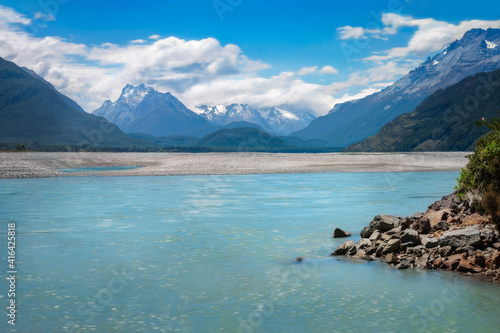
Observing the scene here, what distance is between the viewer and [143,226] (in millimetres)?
27922

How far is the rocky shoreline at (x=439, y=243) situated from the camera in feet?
54.8

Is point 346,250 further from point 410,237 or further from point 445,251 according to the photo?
point 445,251

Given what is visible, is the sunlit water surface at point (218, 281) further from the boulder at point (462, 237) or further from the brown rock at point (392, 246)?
the boulder at point (462, 237)

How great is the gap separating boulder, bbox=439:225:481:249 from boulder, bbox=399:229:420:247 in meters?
0.89

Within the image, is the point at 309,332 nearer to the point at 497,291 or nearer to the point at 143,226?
the point at 497,291

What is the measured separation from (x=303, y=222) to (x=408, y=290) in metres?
13.6

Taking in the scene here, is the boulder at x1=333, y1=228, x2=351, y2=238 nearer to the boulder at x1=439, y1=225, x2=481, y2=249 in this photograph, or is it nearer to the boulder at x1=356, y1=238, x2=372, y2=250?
the boulder at x1=356, y1=238, x2=372, y2=250

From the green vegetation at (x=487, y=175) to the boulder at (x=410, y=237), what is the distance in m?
2.78

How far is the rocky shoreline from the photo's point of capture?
16703 millimetres

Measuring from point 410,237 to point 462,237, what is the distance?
6.04 ft

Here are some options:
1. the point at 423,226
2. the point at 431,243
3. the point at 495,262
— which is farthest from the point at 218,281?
the point at 495,262

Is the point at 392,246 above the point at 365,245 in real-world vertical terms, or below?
above

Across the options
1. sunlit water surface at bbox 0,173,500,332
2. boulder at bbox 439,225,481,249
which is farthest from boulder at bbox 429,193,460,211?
boulder at bbox 439,225,481,249

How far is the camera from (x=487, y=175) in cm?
2023
